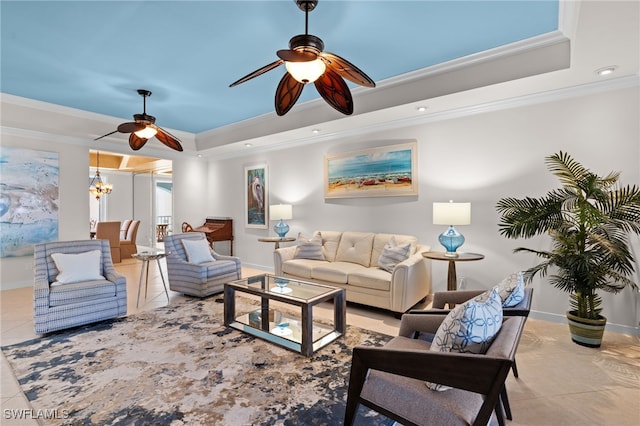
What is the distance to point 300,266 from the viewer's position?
427 centimetres

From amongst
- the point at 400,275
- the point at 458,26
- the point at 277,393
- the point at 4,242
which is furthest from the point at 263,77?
the point at 4,242

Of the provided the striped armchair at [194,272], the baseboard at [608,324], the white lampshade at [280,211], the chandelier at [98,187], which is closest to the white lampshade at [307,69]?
the striped armchair at [194,272]

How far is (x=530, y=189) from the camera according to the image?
3.44m

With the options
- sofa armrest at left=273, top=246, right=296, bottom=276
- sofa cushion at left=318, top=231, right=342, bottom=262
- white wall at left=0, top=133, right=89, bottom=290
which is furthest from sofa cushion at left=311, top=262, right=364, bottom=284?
white wall at left=0, top=133, right=89, bottom=290

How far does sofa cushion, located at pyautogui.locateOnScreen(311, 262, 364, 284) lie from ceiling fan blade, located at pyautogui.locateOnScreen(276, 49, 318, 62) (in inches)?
100

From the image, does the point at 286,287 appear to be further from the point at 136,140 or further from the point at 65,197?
the point at 65,197

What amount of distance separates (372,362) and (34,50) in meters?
4.23

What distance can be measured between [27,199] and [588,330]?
745 cm

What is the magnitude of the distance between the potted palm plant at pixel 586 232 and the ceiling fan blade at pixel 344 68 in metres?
2.00

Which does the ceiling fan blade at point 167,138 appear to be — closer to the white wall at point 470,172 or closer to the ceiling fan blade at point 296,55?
the white wall at point 470,172

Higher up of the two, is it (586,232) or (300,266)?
(586,232)

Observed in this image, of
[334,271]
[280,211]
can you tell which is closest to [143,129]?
[280,211]

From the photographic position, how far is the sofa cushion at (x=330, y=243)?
4.60m

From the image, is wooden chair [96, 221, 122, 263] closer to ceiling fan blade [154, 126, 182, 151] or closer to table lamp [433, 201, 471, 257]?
ceiling fan blade [154, 126, 182, 151]
